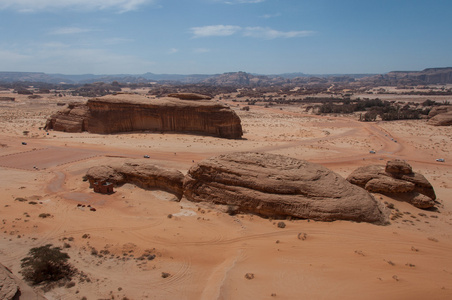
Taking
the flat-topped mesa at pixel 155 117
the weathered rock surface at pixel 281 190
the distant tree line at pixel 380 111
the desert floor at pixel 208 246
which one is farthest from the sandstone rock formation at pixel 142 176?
the distant tree line at pixel 380 111

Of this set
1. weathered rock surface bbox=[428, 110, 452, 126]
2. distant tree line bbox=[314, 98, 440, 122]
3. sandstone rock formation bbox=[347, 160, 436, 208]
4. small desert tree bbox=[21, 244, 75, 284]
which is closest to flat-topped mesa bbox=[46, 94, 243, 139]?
sandstone rock formation bbox=[347, 160, 436, 208]

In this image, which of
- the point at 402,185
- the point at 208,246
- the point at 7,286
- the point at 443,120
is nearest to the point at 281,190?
the point at 208,246

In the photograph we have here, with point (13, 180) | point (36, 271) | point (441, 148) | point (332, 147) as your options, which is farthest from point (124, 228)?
point (441, 148)

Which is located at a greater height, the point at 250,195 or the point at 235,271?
the point at 250,195

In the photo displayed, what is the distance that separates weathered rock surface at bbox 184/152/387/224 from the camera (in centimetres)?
1277

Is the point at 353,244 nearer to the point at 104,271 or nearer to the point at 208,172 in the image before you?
the point at 208,172

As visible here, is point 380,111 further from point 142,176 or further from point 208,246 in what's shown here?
point 208,246

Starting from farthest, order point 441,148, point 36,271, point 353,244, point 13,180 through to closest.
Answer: point 441,148, point 13,180, point 353,244, point 36,271

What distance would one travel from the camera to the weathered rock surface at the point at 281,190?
1277 cm

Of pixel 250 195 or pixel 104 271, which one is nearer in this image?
pixel 104 271

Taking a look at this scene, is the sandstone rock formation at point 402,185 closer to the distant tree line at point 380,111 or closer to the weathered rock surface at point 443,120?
the weathered rock surface at point 443,120

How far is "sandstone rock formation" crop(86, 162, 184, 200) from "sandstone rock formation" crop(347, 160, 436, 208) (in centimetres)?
1106

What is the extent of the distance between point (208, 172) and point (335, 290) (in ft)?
28.1

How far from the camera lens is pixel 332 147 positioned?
34.2m
